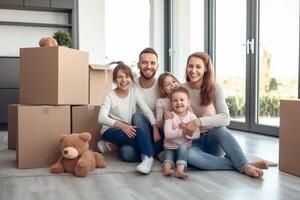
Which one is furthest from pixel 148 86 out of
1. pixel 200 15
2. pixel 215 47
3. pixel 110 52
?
pixel 110 52

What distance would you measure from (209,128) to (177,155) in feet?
0.84

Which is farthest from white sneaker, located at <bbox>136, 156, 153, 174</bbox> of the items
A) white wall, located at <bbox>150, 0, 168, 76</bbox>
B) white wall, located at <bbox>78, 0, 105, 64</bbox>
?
white wall, located at <bbox>150, 0, 168, 76</bbox>

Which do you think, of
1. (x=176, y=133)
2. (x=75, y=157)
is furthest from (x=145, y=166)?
(x=75, y=157)

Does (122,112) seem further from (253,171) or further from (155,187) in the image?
(253,171)

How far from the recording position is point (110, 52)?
18.1ft

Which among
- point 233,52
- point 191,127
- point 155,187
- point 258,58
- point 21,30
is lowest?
point 155,187

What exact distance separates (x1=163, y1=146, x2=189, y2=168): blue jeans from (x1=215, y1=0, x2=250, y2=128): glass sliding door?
2.06m

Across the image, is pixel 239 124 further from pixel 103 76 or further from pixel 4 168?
pixel 4 168

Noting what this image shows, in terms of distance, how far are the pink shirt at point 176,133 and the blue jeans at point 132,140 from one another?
0.37 ft

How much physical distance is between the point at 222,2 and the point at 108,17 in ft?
5.81

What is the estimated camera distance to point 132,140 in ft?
7.64

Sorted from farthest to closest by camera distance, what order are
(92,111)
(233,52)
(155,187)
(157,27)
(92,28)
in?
(157,27) < (92,28) < (233,52) < (92,111) < (155,187)

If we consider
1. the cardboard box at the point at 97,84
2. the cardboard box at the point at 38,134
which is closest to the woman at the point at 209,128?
the cardboard box at the point at 38,134

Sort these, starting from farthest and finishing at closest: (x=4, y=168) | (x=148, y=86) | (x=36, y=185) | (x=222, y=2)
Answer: (x=222, y=2) → (x=148, y=86) → (x=4, y=168) → (x=36, y=185)
